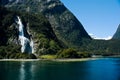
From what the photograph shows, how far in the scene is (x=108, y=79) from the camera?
386ft

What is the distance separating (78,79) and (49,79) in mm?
10578

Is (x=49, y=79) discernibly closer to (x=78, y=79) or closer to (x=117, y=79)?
(x=78, y=79)

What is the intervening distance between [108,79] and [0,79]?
38903 mm

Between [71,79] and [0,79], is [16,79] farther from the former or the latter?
[71,79]

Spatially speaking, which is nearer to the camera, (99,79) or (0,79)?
(0,79)

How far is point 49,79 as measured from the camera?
115 metres

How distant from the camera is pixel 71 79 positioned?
381 ft

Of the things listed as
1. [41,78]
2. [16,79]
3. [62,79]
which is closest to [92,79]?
[62,79]

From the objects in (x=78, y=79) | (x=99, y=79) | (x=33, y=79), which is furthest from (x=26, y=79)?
(x=99, y=79)

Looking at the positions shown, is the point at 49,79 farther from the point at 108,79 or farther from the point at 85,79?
the point at 108,79

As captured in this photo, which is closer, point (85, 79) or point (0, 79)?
point (0, 79)

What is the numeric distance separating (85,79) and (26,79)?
70.6ft

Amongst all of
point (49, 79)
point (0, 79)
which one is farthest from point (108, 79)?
point (0, 79)

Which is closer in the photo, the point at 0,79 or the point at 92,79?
the point at 0,79
